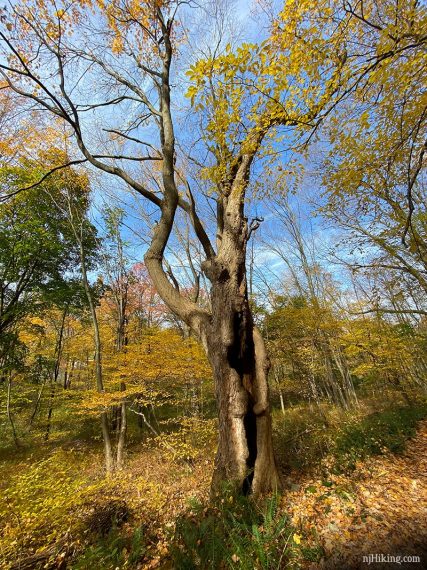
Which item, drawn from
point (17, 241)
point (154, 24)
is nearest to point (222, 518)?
point (154, 24)

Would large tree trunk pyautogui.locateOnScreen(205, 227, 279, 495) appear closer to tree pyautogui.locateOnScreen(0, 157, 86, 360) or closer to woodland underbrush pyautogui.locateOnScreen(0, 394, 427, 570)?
woodland underbrush pyautogui.locateOnScreen(0, 394, 427, 570)

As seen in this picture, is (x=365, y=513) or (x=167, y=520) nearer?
(x=365, y=513)

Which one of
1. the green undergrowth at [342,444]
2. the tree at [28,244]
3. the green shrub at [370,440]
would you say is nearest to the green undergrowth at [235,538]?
the green undergrowth at [342,444]

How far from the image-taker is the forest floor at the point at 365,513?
209cm

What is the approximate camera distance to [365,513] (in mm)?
2582

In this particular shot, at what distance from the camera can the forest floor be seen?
6.87 feet

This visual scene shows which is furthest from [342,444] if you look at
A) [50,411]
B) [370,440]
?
[50,411]

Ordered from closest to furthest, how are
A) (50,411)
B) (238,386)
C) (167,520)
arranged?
(238,386)
(167,520)
(50,411)

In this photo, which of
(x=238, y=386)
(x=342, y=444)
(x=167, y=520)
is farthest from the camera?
(x=342, y=444)

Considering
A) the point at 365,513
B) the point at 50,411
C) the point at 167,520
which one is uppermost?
the point at 50,411

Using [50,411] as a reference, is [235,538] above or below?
below

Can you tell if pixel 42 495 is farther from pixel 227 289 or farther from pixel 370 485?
pixel 370 485

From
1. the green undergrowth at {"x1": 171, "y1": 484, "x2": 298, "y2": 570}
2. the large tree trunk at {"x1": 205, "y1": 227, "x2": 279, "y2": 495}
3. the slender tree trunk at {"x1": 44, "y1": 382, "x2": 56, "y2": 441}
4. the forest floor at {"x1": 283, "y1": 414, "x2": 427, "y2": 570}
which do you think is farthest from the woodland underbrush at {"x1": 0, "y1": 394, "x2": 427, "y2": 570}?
the slender tree trunk at {"x1": 44, "y1": 382, "x2": 56, "y2": 441}

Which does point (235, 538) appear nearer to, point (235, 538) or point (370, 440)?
point (235, 538)
